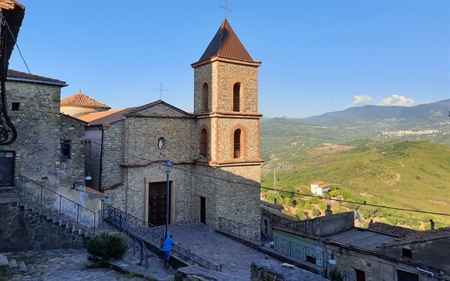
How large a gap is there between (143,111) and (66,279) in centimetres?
1136

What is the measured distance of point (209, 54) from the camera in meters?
20.8

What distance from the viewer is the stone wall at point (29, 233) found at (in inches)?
451

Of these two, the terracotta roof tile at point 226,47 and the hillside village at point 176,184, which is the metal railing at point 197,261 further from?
the terracotta roof tile at point 226,47

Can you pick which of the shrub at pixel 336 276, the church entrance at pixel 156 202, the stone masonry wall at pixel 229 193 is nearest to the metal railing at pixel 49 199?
the church entrance at pixel 156 202

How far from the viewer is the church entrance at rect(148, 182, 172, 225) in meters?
18.9

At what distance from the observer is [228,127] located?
19.5m

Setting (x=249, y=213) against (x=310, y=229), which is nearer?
(x=310, y=229)

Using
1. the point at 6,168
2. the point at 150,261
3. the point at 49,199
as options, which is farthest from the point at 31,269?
the point at 6,168

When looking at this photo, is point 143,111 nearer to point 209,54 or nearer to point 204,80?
point 204,80

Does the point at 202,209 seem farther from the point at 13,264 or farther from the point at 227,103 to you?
the point at 13,264

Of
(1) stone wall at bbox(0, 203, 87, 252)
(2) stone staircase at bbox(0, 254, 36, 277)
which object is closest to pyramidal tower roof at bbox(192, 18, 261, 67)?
(1) stone wall at bbox(0, 203, 87, 252)

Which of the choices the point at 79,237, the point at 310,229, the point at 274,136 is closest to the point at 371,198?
the point at 310,229

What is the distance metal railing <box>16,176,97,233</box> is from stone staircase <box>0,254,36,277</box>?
11.2 ft

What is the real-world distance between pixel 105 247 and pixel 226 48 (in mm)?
14193
